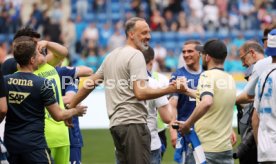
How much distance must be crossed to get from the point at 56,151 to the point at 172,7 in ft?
60.6

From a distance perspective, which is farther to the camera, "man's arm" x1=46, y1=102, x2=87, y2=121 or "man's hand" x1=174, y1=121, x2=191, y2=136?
"man's hand" x1=174, y1=121, x2=191, y2=136

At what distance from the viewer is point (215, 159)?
9219 mm

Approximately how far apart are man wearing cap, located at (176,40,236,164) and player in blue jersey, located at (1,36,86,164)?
1577 millimetres

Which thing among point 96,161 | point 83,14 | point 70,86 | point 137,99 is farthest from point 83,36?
point 137,99

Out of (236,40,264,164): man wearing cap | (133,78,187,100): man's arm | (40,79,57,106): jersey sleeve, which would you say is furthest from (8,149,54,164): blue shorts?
(236,40,264,164): man wearing cap

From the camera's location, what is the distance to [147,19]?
27.6 m

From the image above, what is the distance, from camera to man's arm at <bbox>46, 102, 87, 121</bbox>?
8.50 meters

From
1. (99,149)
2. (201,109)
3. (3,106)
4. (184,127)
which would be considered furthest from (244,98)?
(99,149)

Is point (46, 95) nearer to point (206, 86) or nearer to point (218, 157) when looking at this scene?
point (206, 86)

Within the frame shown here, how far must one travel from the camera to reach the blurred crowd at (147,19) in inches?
1037

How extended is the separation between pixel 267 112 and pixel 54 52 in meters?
3.26

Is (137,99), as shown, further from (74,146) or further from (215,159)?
(74,146)

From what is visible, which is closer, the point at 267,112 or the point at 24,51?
the point at 267,112

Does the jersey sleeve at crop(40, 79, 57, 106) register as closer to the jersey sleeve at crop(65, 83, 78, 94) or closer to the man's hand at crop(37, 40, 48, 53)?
the man's hand at crop(37, 40, 48, 53)
